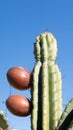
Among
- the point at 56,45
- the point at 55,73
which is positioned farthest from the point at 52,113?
the point at 56,45

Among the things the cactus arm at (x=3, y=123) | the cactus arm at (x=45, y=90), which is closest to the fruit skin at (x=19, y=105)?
the cactus arm at (x=45, y=90)

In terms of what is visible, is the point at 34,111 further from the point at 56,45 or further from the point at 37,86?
the point at 56,45

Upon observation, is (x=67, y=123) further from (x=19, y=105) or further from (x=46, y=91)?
(x=19, y=105)

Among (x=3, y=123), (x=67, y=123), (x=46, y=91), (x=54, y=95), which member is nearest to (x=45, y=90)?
(x=46, y=91)

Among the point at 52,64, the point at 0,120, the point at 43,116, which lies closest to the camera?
the point at 0,120

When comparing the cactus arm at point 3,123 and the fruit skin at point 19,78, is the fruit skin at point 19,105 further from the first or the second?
the cactus arm at point 3,123
